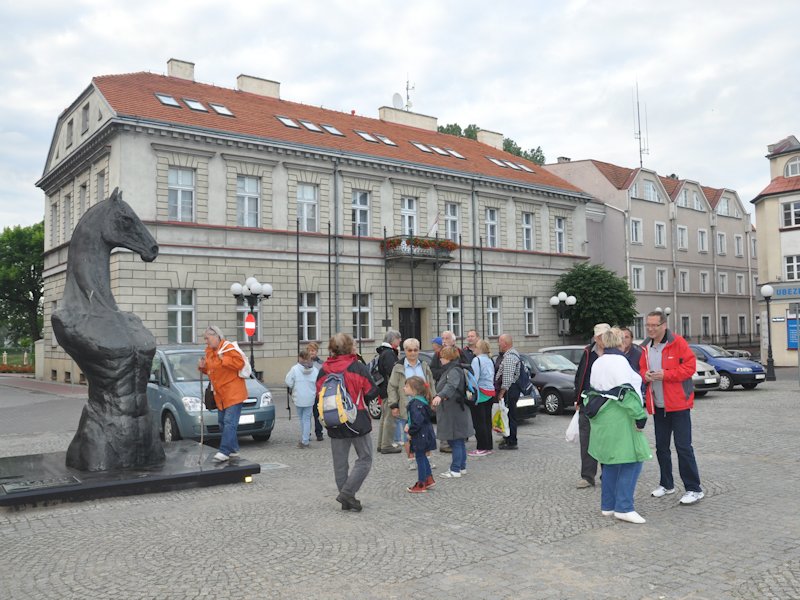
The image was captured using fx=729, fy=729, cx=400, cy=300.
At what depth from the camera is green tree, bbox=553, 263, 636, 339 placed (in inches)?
1451

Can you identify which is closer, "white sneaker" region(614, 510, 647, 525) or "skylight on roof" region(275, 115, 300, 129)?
"white sneaker" region(614, 510, 647, 525)

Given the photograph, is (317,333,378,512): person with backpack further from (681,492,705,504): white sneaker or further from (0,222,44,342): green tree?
(0,222,44,342): green tree

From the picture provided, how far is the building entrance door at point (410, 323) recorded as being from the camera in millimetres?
33188

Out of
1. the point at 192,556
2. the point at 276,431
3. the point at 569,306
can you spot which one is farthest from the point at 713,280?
the point at 192,556

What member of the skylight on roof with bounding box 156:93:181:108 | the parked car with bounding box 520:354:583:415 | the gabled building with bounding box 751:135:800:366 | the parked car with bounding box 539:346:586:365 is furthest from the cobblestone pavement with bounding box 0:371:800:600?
the gabled building with bounding box 751:135:800:366

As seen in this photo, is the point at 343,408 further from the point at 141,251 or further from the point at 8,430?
the point at 8,430

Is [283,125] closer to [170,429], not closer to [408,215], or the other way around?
[408,215]

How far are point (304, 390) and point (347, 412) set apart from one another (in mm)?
5242

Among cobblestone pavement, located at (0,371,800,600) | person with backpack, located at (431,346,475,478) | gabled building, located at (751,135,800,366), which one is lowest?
cobblestone pavement, located at (0,371,800,600)

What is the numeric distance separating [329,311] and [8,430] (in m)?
15.0

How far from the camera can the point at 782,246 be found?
125ft

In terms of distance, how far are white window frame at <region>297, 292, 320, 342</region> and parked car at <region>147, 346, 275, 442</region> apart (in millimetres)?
16297

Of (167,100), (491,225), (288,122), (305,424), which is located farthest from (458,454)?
(491,225)

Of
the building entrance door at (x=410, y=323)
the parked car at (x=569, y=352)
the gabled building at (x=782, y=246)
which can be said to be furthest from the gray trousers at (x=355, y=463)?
the gabled building at (x=782, y=246)
